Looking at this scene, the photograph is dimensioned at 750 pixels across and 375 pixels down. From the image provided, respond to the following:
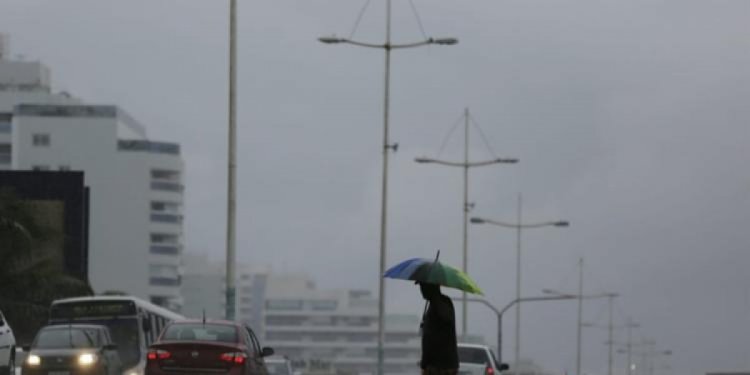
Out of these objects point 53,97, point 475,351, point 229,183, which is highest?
point 53,97

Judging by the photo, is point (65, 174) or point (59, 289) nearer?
point (59, 289)

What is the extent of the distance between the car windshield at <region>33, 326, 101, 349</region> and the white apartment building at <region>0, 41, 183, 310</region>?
12270 cm

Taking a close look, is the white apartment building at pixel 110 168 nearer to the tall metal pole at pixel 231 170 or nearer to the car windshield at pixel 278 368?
the car windshield at pixel 278 368

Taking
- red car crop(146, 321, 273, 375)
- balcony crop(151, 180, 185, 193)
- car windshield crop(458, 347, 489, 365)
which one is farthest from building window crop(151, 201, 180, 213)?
red car crop(146, 321, 273, 375)

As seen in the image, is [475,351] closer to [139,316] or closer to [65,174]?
[139,316]

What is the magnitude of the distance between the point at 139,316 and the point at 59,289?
2289 centimetres

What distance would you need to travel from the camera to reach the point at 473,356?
44.1m

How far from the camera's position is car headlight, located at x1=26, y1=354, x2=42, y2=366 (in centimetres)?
3759

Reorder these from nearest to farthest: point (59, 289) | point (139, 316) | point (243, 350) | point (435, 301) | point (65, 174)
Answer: point (435, 301)
point (243, 350)
point (139, 316)
point (59, 289)
point (65, 174)

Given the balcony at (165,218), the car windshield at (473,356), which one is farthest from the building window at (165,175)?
the car windshield at (473,356)

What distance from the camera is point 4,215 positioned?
6562 cm

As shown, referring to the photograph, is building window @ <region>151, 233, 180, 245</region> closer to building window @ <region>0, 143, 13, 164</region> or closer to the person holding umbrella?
building window @ <region>0, 143, 13, 164</region>

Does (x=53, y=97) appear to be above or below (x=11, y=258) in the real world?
above

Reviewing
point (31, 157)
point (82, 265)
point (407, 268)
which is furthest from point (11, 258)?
point (31, 157)
